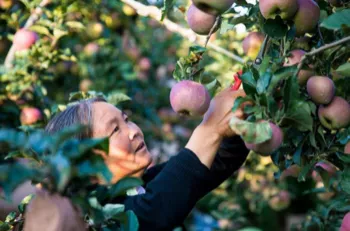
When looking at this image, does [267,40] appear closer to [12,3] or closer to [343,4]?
[343,4]

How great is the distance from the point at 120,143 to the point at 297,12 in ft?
1.50

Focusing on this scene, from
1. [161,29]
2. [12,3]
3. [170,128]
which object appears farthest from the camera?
[161,29]

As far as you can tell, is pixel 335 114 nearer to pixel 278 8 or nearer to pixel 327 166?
pixel 278 8

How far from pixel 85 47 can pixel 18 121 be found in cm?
93

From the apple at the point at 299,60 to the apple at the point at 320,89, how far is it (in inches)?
1.6

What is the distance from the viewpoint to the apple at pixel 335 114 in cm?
115

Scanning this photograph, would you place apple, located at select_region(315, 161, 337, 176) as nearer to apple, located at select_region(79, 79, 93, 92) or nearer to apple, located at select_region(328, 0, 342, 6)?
apple, located at select_region(328, 0, 342, 6)

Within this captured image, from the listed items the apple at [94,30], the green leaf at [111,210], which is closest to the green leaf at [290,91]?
the green leaf at [111,210]

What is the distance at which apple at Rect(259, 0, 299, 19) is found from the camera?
1.10 meters

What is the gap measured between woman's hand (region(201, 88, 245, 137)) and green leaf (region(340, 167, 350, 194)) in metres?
0.22

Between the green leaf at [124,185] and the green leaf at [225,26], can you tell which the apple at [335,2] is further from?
the green leaf at [124,185]

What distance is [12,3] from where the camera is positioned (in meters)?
2.51

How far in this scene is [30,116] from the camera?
2191mm

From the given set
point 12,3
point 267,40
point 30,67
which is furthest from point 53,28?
point 267,40
